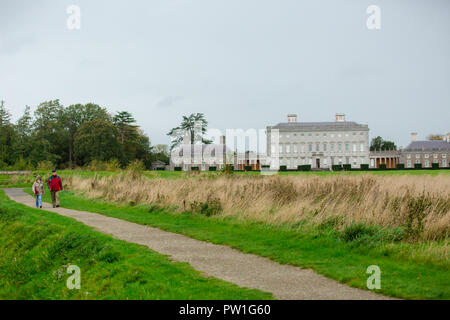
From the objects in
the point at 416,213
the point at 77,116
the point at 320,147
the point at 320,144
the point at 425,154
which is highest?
the point at 77,116

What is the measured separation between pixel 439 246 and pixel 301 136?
83.9 meters

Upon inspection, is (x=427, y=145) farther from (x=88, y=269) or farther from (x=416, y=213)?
(x=88, y=269)

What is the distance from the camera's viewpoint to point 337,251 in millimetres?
7352

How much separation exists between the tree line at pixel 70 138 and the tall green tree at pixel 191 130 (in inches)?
247

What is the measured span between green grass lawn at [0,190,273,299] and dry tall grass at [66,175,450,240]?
12.4ft

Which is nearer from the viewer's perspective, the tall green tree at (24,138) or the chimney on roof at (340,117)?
the tall green tree at (24,138)

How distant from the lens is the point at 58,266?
28.1 feet

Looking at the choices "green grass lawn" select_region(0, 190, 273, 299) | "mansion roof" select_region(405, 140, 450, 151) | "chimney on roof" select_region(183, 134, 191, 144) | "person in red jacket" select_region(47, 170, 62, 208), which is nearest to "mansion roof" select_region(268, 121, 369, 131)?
"mansion roof" select_region(405, 140, 450, 151)

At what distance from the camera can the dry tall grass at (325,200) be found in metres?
8.46

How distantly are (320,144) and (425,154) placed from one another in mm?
21470

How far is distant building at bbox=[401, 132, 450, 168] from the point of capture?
85750 millimetres

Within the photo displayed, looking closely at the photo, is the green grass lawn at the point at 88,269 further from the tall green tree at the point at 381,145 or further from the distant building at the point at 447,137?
the distant building at the point at 447,137

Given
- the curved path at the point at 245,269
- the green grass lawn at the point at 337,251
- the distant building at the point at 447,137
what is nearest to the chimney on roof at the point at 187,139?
the distant building at the point at 447,137

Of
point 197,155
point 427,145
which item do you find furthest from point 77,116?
point 427,145
